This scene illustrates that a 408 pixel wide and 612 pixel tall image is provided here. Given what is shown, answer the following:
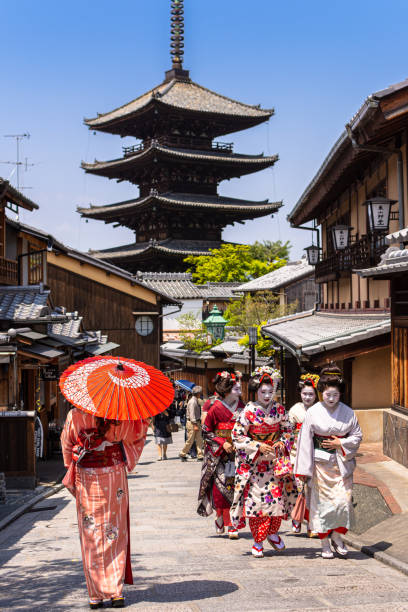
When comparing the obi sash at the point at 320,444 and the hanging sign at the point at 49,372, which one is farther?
the hanging sign at the point at 49,372

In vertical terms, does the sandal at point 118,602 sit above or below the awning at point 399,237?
below

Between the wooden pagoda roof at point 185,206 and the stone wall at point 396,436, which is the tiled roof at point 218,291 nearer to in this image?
the wooden pagoda roof at point 185,206

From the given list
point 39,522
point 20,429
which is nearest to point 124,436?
point 39,522

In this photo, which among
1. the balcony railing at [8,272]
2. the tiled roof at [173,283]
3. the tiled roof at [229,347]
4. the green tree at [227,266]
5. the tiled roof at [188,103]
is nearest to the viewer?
the balcony railing at [8,272]

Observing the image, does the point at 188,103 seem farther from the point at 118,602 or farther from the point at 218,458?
the point at 118,602

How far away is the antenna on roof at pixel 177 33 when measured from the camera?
163 feet

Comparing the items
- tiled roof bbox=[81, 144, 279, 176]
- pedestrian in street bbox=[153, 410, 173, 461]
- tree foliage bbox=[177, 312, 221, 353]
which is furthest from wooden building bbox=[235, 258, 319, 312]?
pedestrian in street bbox=[153, 410, 173, 461]

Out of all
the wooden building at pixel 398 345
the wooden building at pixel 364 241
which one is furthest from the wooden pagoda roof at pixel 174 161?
the wooden building at pixel 398 345

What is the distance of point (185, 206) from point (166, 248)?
8.54ft

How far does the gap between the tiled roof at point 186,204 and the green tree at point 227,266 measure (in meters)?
2.56

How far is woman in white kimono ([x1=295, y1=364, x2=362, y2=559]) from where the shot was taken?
640cm

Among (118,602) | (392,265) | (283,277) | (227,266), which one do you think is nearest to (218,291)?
(227,266)

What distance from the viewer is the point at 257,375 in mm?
6848

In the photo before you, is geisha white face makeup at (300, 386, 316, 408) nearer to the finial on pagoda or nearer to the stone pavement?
the stone pavement
